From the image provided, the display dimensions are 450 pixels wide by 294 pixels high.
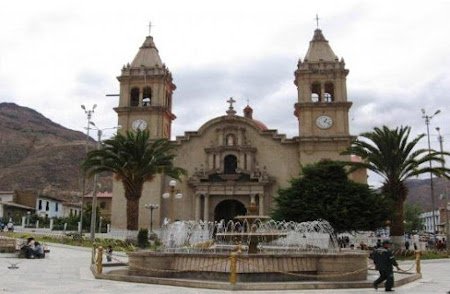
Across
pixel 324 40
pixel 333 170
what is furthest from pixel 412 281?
pixel 324 40

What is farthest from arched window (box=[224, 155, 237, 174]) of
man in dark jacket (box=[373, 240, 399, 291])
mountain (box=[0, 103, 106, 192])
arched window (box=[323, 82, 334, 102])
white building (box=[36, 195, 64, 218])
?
mountain (box=[0, 103, 106, 192])

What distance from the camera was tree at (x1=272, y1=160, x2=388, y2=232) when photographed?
2914 cm

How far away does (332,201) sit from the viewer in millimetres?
29875

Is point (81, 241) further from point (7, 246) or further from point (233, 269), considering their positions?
point (233, 269)

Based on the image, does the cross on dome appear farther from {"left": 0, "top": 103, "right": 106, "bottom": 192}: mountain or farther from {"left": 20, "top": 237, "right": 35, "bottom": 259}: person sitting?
{"left": 0, "top": 103, "right": 106, "bottom": 192}: mountain

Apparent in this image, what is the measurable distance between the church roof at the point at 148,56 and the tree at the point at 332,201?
20.5 meters

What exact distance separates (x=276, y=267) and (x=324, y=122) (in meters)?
29.6

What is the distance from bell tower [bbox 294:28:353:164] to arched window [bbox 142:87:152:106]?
1317 cm

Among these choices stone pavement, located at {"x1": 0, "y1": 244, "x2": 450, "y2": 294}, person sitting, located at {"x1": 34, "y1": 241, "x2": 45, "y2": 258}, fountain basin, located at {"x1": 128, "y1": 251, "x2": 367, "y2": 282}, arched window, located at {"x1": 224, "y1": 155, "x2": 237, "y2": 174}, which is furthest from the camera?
arched window, located at {"x1": 224, "y1": 155, "x2": 237, "y2": 174}

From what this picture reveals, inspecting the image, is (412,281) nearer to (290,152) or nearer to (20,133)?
(290,152)

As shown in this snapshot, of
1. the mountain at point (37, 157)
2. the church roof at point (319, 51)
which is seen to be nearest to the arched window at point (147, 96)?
the church roof at point (319, 51)

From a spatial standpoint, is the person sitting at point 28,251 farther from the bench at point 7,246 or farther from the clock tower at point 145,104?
the clock tower at point 145,104

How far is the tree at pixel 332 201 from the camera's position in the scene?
29.1 metres

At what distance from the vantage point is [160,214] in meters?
41.6
